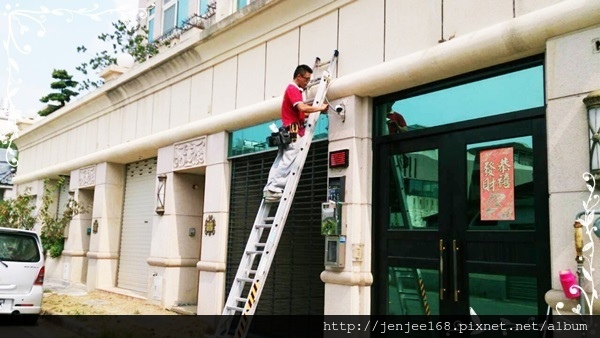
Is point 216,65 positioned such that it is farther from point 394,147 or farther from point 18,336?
point 18,336

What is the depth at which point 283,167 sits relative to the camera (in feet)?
20.9

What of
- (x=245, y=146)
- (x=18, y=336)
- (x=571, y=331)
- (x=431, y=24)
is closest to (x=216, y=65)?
(x=245, y=146)

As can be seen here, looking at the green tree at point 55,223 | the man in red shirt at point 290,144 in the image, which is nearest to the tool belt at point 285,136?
the man in red shirt at point 290,144

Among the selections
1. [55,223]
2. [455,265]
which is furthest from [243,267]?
[55,223]

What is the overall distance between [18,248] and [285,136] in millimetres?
5857

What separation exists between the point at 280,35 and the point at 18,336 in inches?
244

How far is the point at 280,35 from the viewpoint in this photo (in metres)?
7.94

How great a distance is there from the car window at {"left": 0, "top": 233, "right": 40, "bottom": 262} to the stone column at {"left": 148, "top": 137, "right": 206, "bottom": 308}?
209cm

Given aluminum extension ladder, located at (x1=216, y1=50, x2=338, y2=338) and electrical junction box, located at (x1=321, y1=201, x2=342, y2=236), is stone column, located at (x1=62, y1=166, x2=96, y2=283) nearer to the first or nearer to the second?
aluminum extension ladder, located at (x1=216, y1=50, x2=338, y2=338)

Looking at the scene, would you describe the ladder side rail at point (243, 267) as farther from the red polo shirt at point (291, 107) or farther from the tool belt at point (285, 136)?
the red polo shirt at point (291, 107)

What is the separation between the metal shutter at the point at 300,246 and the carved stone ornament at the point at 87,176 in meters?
6.81

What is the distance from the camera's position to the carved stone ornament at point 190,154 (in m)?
9.45

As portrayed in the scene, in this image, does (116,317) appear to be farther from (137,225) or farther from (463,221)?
(463,221)

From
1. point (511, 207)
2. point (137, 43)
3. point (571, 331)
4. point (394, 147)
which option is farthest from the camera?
point (137, 43)
